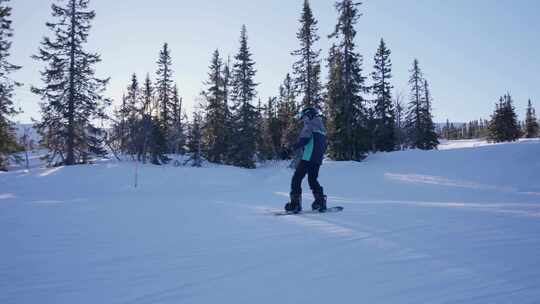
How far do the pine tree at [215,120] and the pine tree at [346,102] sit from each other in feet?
41.7

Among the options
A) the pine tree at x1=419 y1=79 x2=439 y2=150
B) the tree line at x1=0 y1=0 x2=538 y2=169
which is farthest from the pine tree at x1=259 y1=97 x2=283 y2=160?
the pine tree at x1=419 y1=79 x2=439 y2=150

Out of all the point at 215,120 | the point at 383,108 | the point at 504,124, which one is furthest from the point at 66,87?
the point at 504,124

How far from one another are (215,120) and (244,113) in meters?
4.19

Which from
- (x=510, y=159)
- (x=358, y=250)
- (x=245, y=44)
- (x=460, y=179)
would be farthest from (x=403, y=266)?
(x=245, y=44)

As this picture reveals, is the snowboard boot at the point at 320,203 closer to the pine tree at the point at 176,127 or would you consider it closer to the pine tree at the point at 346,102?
the pine tree at the point at 346,102

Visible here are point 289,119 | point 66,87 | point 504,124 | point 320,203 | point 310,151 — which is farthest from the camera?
point 504,124

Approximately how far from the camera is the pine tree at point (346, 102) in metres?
25.9

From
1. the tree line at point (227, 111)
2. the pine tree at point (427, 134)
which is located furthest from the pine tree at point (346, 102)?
the pine tree at point (427, 134)

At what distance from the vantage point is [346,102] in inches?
1017

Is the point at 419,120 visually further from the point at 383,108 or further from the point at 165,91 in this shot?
the point at 165,91

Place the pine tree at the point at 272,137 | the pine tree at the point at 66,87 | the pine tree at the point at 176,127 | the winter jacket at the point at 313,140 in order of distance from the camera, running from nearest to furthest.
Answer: the winter jacket at the point at 313,140, the pine tree at the point at 66,87, the pine tree at the point at 272,137, the pine tree at the point at 176,127

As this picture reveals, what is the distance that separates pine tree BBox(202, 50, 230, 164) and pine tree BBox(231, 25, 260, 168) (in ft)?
6.61

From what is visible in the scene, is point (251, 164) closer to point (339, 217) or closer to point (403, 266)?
point (339, 217)

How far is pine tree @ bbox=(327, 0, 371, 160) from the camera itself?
84.9ft
